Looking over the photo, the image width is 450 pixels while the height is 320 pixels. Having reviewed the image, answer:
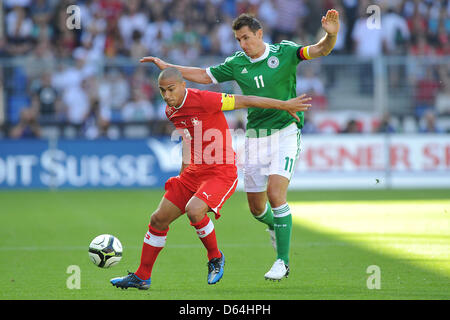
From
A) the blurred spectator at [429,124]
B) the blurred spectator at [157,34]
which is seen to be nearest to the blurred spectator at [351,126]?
the blurred spectator at [429,124]

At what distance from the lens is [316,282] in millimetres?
6770

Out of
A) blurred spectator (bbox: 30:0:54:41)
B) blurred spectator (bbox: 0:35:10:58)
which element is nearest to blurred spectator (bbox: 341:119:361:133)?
blurred spectator (bbox: 30:0:54:41)

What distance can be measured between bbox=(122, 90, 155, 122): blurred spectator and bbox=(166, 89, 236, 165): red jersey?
11231mm

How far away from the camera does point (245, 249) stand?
358 inches

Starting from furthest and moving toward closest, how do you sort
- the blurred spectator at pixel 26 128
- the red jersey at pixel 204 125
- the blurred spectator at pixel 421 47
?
the blurred spectator at pixel 421 47
the blurred spectator at pixel 26 128
the red jersey at pixel 204 125

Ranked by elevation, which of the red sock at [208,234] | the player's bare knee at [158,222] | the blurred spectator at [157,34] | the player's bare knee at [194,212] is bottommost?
the red sock at [208,234]

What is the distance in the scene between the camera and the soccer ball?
704 cm

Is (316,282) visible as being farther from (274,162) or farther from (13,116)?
(13,116)

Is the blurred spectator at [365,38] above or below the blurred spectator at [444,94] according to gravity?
above

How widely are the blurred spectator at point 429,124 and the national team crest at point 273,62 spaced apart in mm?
11111

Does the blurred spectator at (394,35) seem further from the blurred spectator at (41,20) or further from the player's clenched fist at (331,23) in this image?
the player's clenched fist at (331,23)

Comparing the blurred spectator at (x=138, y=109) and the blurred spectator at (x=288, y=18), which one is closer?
the blurred spectator at (x=138, y=109)

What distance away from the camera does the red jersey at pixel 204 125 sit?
6.79 meters
